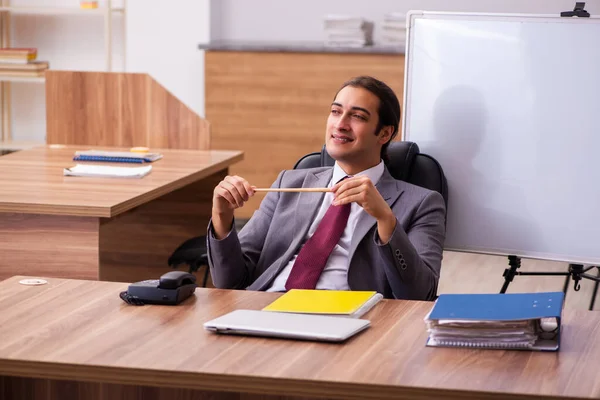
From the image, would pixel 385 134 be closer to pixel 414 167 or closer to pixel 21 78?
pixel 414 167

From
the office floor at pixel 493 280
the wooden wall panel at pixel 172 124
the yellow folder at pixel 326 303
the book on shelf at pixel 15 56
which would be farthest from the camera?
the book on shelf at pixel 15 56

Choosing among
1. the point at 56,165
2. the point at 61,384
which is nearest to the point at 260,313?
the point at 61,384

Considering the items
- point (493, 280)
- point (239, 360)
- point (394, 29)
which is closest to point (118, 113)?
point (493, 280)

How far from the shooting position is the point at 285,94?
5.71 meters

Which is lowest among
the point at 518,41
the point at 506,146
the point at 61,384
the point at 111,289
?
the point at 61,384

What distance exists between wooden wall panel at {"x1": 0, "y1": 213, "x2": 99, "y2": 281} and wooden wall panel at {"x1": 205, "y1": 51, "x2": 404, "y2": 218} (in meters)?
2.95

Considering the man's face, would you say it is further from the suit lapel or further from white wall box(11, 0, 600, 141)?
white wall box(11, 0, 600, 141)

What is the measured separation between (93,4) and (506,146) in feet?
13.0

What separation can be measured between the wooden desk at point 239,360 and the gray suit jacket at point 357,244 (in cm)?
27

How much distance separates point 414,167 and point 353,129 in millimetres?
302

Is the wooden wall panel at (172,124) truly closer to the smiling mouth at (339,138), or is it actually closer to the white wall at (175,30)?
the smiling mouth at (339,138)

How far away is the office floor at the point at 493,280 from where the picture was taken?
461 cm

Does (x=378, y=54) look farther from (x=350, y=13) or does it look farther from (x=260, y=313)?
(x=260, y=313)

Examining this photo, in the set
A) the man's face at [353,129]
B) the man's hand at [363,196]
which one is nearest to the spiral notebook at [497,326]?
the man's hand at [363,196]
